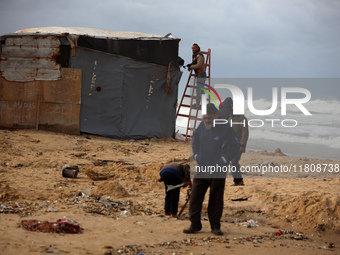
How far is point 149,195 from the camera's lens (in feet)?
30.2

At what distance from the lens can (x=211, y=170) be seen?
258 inches

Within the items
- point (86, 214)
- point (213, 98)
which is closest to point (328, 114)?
point (213, 98)

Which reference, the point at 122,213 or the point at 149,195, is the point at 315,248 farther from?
the point at 149,195

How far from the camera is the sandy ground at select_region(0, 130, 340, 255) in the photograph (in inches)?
235

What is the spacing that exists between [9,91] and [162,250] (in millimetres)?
11772

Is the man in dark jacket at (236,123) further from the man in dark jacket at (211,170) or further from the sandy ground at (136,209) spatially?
the man in dark jacket at (211,170)

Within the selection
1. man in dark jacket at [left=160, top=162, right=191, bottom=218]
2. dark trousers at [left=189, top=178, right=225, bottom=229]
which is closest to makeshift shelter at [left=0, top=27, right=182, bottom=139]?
man in dark jacket at [left=160, top=162, right=191, bottom=218]

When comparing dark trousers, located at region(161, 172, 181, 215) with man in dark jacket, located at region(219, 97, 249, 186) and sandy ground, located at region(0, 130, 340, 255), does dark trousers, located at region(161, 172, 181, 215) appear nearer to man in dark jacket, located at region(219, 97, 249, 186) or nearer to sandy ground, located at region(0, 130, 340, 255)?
sandy ground, located at region(0, 130, 340, 255)

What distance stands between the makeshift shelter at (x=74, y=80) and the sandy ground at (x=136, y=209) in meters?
2.73

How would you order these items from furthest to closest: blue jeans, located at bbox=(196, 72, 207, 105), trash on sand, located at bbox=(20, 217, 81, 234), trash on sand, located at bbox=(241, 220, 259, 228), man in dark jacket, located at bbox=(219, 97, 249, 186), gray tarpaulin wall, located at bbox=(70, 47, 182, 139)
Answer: blue jeans, located at bbox=(196, 72, 207, 105), gray tarpaulin wall, located at bbox=(70, 47, 182, 139), man in dark jacket, located at bbox=(219, 97, 249, 186), trash on sand, located at bbox=(241, 220, 259, 228), trash on sand, located at bbox=(20, 217, 81, 234)

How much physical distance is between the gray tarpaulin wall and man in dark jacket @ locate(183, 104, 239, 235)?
9.94 metres

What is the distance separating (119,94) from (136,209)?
8.86 meters

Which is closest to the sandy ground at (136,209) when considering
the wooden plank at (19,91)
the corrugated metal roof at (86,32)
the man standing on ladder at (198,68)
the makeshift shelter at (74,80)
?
the makeshift shelter at (74,80)

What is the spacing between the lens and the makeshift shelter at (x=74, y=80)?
15.8 meters
